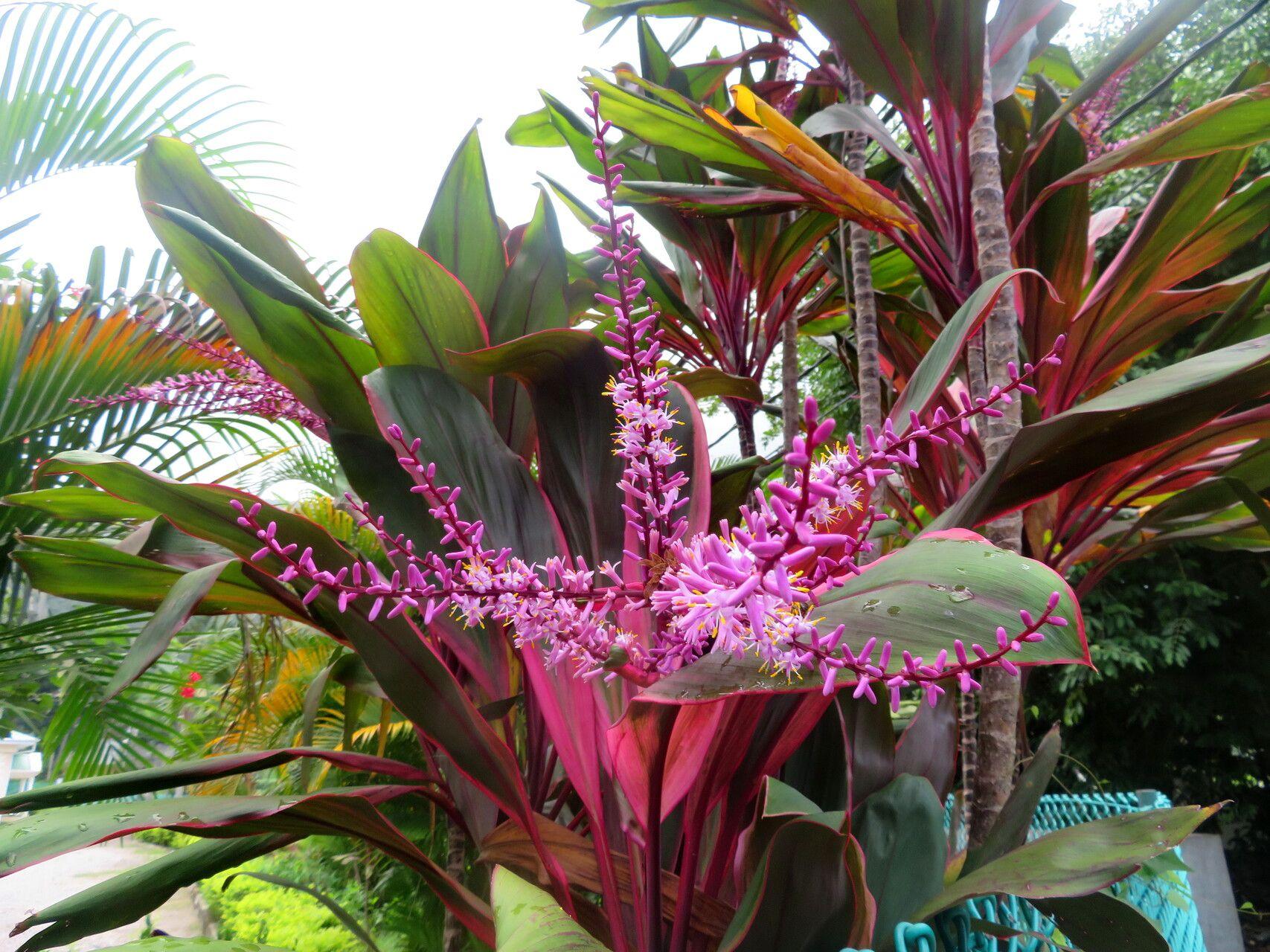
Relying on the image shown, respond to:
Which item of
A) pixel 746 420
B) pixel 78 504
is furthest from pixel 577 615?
pixel 746 420

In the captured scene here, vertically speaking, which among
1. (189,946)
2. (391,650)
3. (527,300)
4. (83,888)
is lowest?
(83,888)

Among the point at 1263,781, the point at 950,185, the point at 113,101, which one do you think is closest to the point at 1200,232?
the point at 950,185

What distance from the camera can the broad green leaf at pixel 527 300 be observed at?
959mm

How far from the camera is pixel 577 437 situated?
806 millimetres

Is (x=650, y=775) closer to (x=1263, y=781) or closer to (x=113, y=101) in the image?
(x=113, y=101)

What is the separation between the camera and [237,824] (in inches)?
25.3

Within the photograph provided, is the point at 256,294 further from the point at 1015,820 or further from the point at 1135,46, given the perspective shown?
the point at 1135,46

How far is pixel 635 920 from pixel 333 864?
7.58 ft

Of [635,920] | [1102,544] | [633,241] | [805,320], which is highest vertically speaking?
[805,320]

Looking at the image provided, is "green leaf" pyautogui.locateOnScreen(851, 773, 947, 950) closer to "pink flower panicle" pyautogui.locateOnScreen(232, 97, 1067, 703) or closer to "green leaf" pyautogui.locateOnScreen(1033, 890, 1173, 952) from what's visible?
"green leaf" pyautogui.locateOnScreen(1033, 890, 1173, 952)

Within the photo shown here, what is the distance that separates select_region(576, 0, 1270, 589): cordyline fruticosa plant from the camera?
0.81 m

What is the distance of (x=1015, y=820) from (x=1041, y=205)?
79 cm

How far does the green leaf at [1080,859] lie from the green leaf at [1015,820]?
3.0 inches

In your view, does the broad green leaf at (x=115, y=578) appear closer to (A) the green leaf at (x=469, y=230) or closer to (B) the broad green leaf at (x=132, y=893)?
(B) the broad green leaf at (x=132, y=893)
